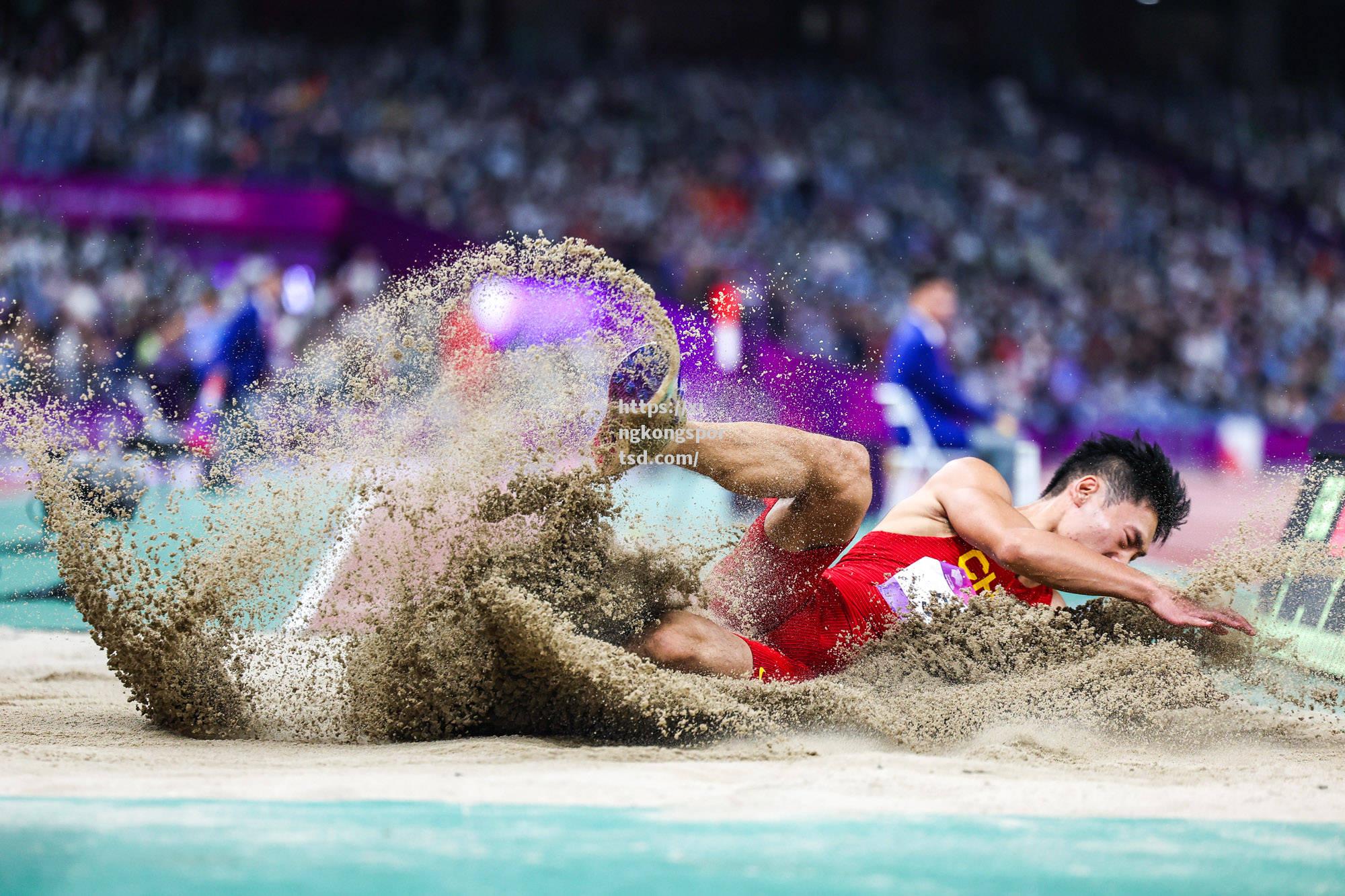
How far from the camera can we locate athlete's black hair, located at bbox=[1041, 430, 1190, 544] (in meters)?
3.52

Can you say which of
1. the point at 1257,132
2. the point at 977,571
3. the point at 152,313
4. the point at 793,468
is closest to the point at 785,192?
the point at 152,313

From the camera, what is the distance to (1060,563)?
319cm

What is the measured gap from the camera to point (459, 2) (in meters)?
21.5

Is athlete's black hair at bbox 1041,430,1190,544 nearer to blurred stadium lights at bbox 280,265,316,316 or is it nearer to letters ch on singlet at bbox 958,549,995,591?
letters ch on singlet at bbox 958,549,995,591

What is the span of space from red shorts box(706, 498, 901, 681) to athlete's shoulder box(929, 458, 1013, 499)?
0.28m

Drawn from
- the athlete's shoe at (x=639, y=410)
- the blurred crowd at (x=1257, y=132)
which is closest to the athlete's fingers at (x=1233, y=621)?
the athlete's shoe at (x=639, y=410)

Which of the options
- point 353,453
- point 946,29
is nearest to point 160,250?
point 353,453

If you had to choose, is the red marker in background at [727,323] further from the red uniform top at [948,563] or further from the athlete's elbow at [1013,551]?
the athlete's elbow at [1013,551]

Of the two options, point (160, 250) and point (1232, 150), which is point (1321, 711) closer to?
point (160, 250)

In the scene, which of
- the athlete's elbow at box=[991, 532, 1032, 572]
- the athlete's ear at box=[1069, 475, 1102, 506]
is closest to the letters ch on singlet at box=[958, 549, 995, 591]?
the athlete's elbow at box=[991, 532, 1032, 572]

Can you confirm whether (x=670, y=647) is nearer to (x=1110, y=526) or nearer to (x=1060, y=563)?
(x=1060, y=563)

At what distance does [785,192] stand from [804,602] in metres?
13.9

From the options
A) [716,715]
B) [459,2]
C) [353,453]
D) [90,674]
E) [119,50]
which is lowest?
[90,674]

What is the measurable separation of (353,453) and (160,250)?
12.4 m
